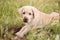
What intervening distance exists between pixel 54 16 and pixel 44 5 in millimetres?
110

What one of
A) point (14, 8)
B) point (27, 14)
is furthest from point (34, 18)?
point (14, 8)

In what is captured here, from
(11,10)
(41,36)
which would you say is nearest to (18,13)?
(11,10)

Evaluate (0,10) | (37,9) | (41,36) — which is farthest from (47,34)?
(0,10)

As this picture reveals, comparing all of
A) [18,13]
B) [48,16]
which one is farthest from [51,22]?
[18,13]

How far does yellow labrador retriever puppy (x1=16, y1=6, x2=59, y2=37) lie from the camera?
2.27 metres

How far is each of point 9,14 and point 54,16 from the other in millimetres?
319

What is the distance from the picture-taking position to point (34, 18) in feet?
7.50

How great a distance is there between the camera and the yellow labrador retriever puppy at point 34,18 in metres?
2.27

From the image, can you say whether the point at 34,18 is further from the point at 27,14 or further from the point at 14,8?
the point at 14,8

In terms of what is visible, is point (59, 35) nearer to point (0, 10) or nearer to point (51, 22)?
point (51, 22)

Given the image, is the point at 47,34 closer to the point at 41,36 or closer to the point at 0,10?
the point at 41,36

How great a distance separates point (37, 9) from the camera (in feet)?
7.59

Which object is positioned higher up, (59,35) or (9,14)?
(9,14)

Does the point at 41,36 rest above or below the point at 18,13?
below
